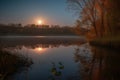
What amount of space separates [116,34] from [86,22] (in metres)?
7.15

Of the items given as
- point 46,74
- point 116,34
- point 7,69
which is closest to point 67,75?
point 46,74

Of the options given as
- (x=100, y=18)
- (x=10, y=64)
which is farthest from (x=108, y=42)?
(x=10, y=64)

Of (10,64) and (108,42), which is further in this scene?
(108,42)

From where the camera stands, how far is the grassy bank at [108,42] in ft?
73.4

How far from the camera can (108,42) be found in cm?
2452

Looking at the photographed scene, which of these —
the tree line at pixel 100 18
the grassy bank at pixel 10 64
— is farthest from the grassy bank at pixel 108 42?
the grassy bank at pixel 10 64

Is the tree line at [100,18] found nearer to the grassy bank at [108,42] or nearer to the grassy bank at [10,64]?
the grassy bank at [108,42]

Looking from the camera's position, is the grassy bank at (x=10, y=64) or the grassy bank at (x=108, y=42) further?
the grassy bank at (x=108, y=42)

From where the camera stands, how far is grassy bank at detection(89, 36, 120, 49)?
73.4 feet

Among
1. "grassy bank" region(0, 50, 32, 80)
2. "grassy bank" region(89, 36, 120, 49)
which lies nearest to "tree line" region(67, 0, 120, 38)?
"grassy bank" region(89, 36, 120, 49)

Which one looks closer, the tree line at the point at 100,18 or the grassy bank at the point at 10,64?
the grassy bank at the point at 10,64

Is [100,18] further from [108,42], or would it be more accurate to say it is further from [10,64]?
[10,64]

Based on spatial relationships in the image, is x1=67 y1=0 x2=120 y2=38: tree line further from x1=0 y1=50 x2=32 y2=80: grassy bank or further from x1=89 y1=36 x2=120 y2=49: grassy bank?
x1=0 y1=50 x2=32 y2=80: grassy bank

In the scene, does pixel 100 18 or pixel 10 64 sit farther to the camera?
pixel 100 18
